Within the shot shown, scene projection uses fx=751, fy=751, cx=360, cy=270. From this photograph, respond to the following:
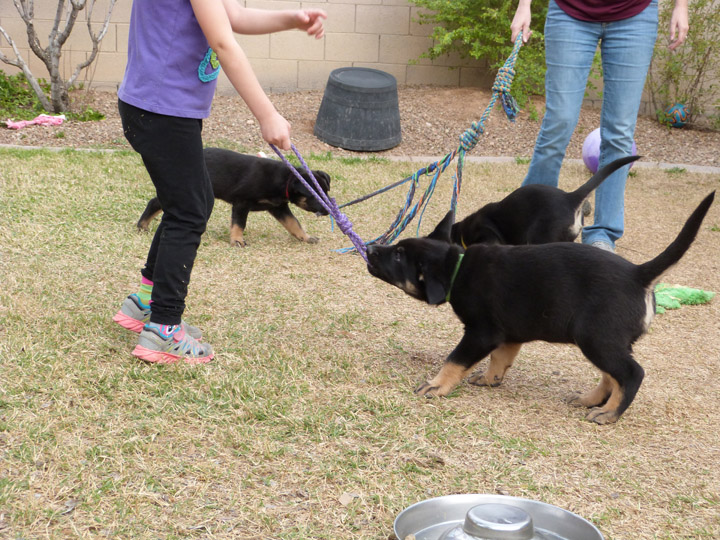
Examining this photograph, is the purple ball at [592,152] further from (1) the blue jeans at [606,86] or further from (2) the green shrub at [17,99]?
(2) the green shrub at [17,99]

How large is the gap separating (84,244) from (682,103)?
8333mm

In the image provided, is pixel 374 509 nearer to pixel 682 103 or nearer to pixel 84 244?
pixel 84 244

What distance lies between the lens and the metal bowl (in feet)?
6.85

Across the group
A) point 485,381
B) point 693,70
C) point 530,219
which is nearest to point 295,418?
point 485,381

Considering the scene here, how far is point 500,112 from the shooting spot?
9.91 meters

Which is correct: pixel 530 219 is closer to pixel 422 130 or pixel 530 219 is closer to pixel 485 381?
pixel 485 381

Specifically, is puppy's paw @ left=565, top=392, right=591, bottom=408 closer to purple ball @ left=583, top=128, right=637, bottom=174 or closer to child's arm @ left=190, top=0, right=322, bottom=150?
child's arm @ left=190, top=0, right=322, bottom=150

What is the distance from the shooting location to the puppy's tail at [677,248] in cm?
268

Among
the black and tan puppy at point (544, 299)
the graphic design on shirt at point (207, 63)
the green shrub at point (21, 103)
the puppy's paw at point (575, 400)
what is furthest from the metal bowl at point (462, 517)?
the green shrub at point (21, 103)

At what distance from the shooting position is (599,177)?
393 centimetres

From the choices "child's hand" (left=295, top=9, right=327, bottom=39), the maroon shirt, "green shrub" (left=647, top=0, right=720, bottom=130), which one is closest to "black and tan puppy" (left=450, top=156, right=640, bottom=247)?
the maroon shirt

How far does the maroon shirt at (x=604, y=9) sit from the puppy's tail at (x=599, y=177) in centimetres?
105

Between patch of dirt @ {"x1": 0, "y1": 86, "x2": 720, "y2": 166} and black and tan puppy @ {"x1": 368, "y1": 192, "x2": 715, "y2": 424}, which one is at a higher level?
black and tan puppy @ {"x1": 368, "y1": 192, "x2": 715, "y2": 424}

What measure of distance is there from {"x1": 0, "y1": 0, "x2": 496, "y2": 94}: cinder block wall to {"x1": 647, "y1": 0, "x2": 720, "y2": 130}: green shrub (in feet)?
7.55
